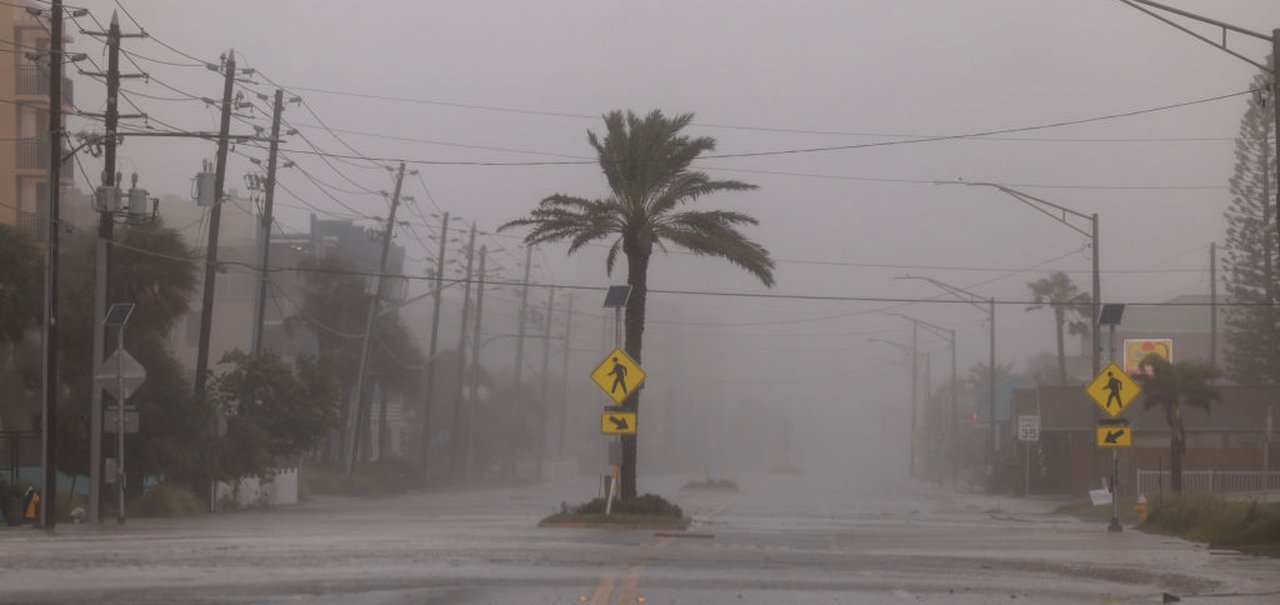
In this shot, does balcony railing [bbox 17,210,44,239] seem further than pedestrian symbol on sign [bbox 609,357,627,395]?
Yes

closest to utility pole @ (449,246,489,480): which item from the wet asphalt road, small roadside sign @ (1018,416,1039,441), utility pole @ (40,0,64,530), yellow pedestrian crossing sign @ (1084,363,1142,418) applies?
small roadside sign @ (1018,416,1039,441)

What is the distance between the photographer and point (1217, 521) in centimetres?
2991

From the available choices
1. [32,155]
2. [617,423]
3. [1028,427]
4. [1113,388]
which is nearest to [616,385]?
[617,423]

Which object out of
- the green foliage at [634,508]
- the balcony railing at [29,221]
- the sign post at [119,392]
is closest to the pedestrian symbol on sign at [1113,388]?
the green foliage at [634,508]

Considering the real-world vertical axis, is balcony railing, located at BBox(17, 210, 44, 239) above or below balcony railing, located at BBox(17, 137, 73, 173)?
below

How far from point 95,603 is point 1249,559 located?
15257 mm

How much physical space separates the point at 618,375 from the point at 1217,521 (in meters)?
12.2

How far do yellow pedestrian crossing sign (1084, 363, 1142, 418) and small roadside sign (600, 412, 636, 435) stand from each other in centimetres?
959

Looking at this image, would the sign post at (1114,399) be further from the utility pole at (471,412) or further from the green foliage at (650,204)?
the utility pole at (471,412)

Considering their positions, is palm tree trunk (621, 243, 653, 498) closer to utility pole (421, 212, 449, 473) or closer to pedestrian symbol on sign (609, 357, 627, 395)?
pedestrian symbol on sign (609, 357, 627, 395)

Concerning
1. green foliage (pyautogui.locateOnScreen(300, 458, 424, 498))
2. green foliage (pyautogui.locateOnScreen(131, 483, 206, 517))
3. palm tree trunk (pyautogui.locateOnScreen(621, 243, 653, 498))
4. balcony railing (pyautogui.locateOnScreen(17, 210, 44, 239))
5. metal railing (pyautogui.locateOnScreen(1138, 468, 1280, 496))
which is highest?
balcony railing (pyautogui.locateOnScreen(17, 210, 44, 239))

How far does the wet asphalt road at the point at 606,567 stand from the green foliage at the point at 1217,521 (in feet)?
2.61

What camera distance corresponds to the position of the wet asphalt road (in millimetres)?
15938

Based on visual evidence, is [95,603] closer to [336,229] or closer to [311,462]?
[311,462]
